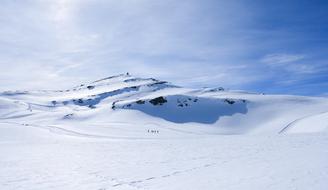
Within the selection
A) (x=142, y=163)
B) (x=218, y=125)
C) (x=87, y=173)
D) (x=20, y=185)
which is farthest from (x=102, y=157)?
(x=218, y=125)

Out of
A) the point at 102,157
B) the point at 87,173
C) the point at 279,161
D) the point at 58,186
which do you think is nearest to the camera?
the point at 58,186

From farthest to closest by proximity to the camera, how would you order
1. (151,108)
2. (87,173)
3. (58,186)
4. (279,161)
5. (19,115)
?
(19,115)
(151,108)
(279,161)
(87,173)
(58,186)

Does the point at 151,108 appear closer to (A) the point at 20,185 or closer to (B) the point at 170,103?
(B) the point at 170,103

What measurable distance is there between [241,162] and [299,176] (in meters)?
4.33

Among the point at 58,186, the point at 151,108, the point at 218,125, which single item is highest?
the point at 151,108

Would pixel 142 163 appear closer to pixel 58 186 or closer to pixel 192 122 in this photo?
pixel 58 186

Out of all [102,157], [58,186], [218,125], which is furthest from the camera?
[218,125]

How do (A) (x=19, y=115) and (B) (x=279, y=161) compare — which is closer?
(B) (x=279, y=161)

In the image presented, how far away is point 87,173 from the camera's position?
15.3 m

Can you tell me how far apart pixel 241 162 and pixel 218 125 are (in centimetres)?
7648

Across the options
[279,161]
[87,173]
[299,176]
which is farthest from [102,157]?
[299,176]

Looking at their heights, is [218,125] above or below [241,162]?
above

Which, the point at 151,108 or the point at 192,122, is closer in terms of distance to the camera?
the point at 192,122

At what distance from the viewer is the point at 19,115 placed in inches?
5192
